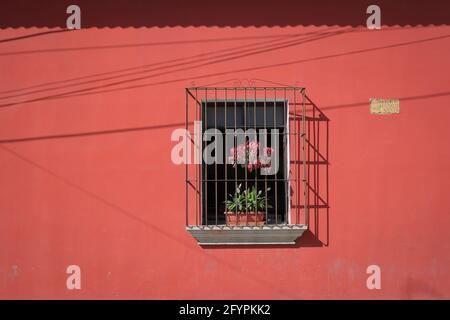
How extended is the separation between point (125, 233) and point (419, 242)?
2527 mm

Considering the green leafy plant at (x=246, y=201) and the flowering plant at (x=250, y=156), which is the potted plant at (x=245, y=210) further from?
the flowering plant at (x=250, y=156)

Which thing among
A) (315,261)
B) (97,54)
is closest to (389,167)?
(315,261)

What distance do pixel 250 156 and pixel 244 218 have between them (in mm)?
539

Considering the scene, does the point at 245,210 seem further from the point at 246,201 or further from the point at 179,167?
the point at 179,167

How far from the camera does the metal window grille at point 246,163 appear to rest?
527cm

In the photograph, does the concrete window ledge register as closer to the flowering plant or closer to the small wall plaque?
the flowering plant

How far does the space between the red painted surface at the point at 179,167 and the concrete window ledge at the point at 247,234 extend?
0.28ft

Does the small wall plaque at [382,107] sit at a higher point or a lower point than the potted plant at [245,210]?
higher

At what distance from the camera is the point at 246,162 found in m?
5.27

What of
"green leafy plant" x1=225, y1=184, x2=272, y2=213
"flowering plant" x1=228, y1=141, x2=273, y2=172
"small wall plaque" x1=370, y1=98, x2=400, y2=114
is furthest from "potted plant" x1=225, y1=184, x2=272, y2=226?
"small wall plaque" x1=370, y1=98, x2=400, y2=114

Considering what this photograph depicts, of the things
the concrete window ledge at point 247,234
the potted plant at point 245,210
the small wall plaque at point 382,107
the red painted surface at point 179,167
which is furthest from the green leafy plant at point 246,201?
the small wall plaque at point 382,107

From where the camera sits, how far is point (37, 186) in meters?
5.24

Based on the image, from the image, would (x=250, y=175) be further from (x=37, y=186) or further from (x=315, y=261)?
(x=37, y=186)

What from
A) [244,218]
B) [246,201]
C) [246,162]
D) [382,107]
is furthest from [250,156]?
[382,107]
